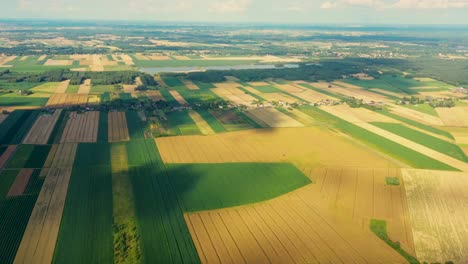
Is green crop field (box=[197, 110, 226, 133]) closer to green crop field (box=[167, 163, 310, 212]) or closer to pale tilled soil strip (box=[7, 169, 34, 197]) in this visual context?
green crop field (box=[167, 163, 310, 212])

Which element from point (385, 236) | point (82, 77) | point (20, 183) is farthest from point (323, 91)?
point (20, 183)

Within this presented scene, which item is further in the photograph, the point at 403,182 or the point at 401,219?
the point at 403,182


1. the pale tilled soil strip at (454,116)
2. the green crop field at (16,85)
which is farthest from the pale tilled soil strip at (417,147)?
the green crop field at (16,85)

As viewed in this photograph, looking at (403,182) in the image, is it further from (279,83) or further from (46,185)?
(279,83)

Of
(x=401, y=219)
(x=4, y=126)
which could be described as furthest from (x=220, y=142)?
(x=4, y=126)

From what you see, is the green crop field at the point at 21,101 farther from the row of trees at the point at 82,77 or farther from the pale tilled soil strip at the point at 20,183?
the pale tilled soil strip at the point at 20,183

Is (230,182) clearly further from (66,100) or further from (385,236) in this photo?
(66,100)

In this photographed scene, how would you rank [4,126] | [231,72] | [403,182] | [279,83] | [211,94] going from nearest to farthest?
[403,182], [4,126], [211,94], [279,83], [231,72]
